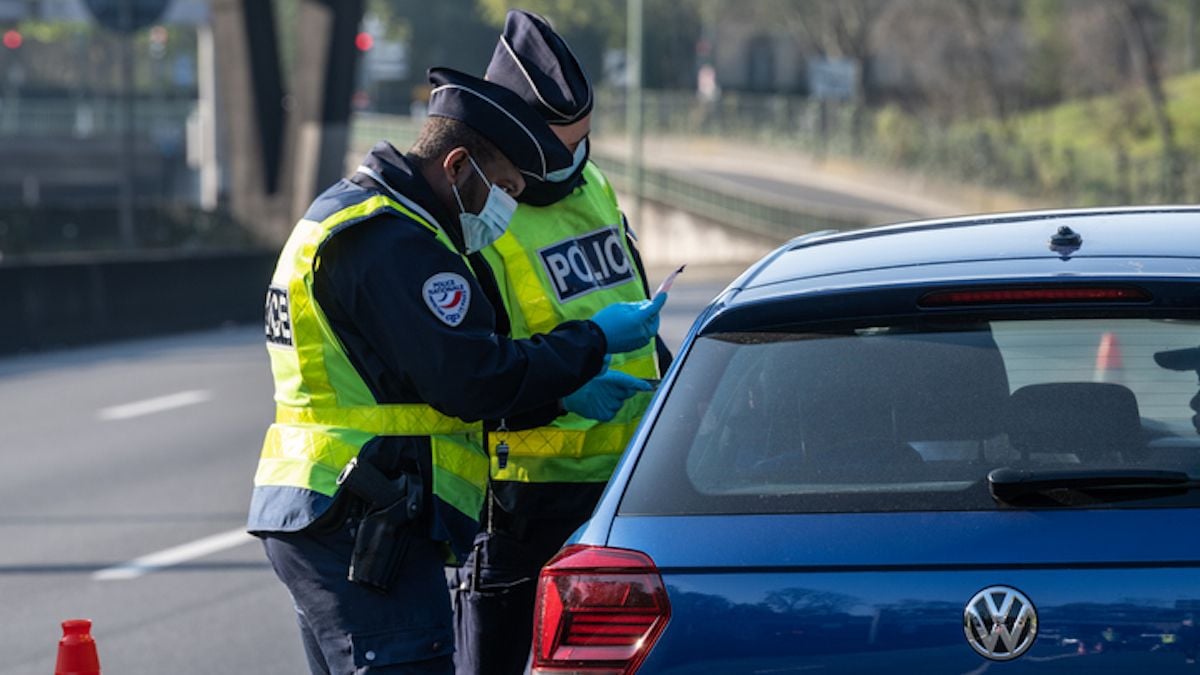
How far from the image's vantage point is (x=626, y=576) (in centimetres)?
306

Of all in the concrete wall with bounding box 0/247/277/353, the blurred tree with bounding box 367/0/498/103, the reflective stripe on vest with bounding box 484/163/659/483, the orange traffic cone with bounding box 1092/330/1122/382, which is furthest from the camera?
the blurred tree with bounding box 367/0/498/103

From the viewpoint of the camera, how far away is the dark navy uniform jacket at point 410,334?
3557 mm

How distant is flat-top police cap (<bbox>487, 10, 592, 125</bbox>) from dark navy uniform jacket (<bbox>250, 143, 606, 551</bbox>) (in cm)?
55

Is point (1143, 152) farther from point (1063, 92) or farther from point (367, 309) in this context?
point (367, 309)

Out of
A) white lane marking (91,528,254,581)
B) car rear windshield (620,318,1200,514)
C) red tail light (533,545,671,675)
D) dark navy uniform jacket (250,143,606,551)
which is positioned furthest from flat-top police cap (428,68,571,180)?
white lane marking (91,528,254,581)

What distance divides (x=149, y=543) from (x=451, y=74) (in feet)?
20.5

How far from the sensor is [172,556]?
365 inches

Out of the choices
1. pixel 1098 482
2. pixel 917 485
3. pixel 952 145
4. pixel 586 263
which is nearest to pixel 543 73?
pixel 586 263

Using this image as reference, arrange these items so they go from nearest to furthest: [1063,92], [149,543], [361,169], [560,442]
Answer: [361,169]
[560,442]
[149,543]
[1063,92]

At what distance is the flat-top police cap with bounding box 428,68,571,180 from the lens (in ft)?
12.2

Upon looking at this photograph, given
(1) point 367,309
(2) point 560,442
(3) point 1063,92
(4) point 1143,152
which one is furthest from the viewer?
(3) point 1063,92

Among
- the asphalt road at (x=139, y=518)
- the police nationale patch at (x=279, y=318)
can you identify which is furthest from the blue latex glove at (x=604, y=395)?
the asphalt road at (x=139, y=518)

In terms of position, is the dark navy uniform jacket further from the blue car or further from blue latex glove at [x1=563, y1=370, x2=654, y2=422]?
blue latex glove at [x1=563, y1=370, x2=654, y2=422]

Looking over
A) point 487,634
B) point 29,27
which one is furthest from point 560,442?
point 29,27
